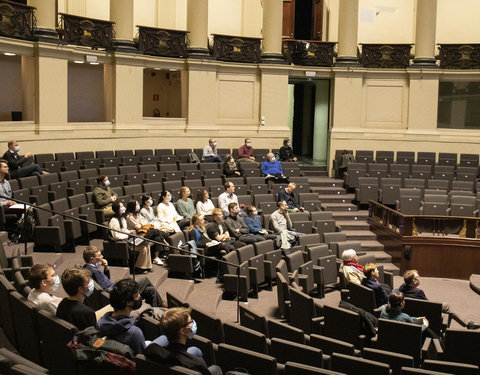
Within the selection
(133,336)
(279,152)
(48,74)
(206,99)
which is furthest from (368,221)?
(133,336)

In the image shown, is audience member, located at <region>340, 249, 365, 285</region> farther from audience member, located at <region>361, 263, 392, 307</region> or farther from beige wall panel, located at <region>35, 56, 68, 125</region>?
beige wall panel, located at <region>35, 56, 68, 125</region>

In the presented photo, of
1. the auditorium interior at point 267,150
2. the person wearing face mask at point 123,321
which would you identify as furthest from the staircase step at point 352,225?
the person wearing face mask at point 123,321

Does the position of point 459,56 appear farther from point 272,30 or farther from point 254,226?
point 254,226

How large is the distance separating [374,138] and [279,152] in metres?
3.42

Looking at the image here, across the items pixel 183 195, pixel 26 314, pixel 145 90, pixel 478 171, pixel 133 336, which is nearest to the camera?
pixel 133 336

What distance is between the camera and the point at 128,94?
16.8 meters

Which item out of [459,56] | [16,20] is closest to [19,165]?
[16,20]

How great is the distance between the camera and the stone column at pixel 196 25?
1773cm

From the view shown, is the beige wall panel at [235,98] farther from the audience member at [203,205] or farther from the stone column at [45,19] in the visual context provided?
the audience member at [203,205]

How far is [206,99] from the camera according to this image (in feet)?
59.0

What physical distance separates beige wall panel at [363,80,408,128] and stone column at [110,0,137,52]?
7.04 meters

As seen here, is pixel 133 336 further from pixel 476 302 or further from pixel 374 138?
pixel 374 138

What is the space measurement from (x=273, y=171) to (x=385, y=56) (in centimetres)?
622

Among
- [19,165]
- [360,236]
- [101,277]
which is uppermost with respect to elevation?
[19,165]
